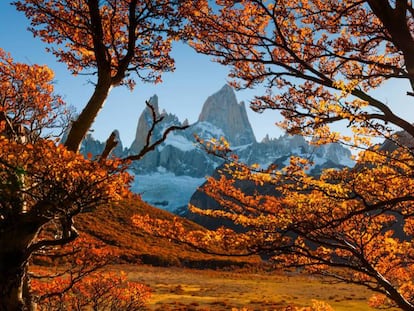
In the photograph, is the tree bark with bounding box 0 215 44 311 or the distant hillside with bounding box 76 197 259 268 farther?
the distant hillside with bounding box 76 197 259 268

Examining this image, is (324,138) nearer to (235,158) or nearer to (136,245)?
(235,158)

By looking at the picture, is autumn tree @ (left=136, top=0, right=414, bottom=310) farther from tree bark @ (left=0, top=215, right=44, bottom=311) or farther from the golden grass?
the golden grass

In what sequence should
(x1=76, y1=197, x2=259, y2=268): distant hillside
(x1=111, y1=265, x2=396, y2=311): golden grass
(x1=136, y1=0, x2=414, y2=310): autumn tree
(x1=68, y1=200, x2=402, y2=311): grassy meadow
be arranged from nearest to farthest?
(x1=136, y1=0, x2=414, y2=310): autumn tree → (x1=111, y1=265, x2=396, y2=311): golden grass → (x1=68, y1=200, x2=402, y2=311): grassy meadow → (x1=76, y1=197, x2=259, y2=268): distant hillside

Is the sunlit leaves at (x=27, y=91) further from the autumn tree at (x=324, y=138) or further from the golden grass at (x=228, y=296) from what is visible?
the golden grass at (x=228, y=296)

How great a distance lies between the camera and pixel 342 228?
8.04 meters

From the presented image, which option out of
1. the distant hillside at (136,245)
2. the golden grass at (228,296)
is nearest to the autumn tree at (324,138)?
the golden grass at (228,296)

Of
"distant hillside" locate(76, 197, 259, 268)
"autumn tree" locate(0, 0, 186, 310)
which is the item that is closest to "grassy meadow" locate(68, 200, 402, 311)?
"distant hillside" locate(76, 197, 259, 268)

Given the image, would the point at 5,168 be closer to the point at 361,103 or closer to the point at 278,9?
the point at 361,103

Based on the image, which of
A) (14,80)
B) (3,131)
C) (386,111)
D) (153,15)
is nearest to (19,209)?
(3,131)

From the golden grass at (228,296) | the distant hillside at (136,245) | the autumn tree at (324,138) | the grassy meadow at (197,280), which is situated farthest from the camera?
the distant hillside at (136,245)

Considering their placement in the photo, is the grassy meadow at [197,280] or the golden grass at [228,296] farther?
the grassy meadow at [197,280]

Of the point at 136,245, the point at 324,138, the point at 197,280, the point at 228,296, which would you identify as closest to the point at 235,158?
the point at 324,138

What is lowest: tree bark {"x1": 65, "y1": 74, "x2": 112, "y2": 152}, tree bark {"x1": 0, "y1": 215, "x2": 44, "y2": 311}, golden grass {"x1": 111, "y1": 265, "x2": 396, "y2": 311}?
golden grass {"x1": 111, "y1": 265, "x2": 396, "y2": 311}

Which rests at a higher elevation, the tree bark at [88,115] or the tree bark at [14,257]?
the tree bark at [88,115]
